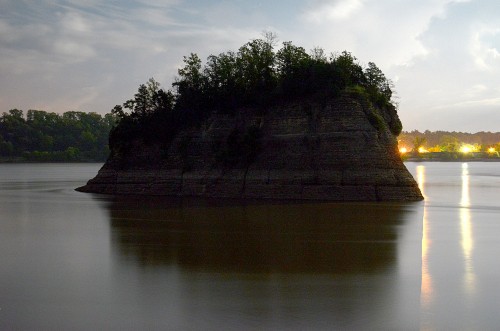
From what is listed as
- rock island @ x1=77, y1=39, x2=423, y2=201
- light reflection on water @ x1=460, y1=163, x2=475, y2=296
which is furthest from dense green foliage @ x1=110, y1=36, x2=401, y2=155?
light reflection on water @ x1=460, y1=163, x2=475, y2=296

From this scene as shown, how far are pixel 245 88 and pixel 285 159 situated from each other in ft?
29.2

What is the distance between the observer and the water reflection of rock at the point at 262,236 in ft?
63.5

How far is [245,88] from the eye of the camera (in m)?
50.4

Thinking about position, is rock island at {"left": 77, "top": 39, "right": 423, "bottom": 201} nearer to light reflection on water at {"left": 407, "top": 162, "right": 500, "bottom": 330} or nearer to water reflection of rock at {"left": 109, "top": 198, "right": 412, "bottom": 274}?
water reflection of rock at {"left": 109, "top": 198, "right": 412, "bottom": 274}

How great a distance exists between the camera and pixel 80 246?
23859mm

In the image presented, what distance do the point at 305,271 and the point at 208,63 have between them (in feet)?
130

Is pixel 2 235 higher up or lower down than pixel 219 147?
lower down

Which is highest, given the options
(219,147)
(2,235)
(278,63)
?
(278,63)

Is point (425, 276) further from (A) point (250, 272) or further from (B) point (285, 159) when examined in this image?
(B) point (285, 159)

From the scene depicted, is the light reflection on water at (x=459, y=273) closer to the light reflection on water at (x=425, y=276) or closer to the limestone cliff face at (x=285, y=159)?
the light reflection on water at (x=425, y=276)

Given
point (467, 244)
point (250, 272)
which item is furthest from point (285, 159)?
point (250, 272)

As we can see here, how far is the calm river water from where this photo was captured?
1289 centimetres

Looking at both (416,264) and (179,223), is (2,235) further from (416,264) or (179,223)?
(416,264)

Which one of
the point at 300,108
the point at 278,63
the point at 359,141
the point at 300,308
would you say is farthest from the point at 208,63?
the point at 300,308
